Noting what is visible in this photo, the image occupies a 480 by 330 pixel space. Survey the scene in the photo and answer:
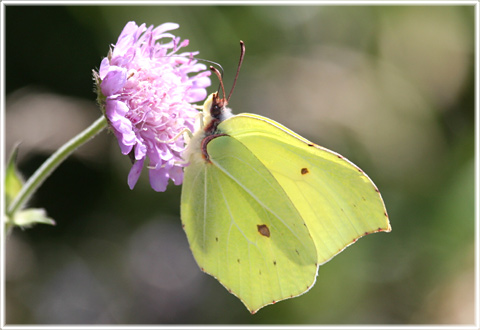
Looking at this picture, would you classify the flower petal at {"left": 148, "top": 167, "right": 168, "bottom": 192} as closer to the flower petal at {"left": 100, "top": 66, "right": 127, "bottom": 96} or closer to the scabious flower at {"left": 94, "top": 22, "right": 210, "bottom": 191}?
the scabious flower at {"left": 94, "top": 22, "right": 210, "bottom": 191}

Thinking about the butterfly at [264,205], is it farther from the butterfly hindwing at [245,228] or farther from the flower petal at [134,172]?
the flower petal at [134,172]

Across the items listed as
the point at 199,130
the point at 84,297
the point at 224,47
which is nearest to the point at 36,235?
the point at 84,297

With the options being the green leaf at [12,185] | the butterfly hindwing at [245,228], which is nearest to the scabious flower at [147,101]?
the butterfly hindwing at [245,228]

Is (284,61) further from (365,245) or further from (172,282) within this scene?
(172,282)

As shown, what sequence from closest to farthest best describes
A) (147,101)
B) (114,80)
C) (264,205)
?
(114,80), (147,101), (264,205)

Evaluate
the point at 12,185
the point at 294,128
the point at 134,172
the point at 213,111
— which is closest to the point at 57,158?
the point at 134,172

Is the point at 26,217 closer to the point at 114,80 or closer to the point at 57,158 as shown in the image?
the point at 57,158
